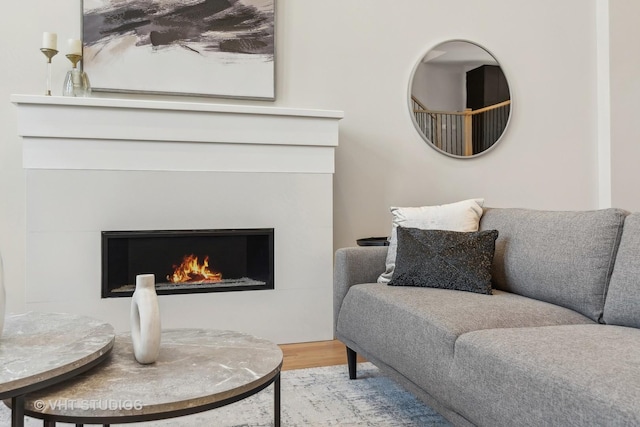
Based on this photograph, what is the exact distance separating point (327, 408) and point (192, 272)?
139 cm

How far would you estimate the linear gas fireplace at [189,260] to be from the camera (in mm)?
2982

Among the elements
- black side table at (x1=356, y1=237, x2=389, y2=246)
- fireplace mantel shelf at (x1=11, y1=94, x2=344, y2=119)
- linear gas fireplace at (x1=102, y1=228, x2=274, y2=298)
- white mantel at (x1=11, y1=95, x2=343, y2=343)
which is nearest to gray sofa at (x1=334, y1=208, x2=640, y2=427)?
black side table at (x1=356, y1=237, x2=389, y2=246)

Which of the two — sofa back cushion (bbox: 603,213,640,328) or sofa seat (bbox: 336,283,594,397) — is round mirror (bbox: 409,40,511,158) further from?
sofa back cushion (bbox: 603,213,640,328)

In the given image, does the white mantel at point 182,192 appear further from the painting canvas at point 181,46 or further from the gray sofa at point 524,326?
the gray sofa at point 524,326

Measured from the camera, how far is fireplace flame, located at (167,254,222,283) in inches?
123

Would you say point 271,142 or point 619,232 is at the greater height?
point 271,142

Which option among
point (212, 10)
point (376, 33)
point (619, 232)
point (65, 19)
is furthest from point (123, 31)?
point (619, 232)

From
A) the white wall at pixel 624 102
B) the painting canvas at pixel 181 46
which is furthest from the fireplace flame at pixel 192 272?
the white wall at pixel 624 102

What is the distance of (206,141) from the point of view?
3061 mm

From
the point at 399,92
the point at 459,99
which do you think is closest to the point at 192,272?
the point at 399,92

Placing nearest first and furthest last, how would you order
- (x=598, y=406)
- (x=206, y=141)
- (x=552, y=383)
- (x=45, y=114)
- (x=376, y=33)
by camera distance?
1. (x=598, y=406)
2. (x=552, y=383)
3. (x=45, y=114)
4. (x=206, y=141)
5. (x=376, y=33)

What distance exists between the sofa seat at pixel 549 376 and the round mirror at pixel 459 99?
2.33 metres

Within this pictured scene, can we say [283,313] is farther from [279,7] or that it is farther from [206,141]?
[279,7]

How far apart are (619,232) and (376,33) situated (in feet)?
7.55
